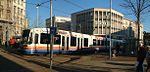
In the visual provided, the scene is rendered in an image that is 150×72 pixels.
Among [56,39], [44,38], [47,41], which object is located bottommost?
[47,41]

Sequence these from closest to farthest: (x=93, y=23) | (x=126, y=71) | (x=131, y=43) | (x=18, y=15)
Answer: (x=126, y=71) < (x=131, y=43) < (x=18, y=15) < (x=93, y=23)

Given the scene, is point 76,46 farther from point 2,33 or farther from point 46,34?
point 2,33

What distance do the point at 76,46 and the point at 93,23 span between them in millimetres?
97687

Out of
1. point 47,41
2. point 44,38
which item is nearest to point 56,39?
point 47,41

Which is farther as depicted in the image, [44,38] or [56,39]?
[56,39]

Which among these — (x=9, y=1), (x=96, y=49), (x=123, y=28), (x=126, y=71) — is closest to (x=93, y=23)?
(x=123, y=28)

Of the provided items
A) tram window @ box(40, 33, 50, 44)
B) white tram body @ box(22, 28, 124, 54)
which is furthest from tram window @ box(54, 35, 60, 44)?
tram window @ box(40, 33, 50, 44)

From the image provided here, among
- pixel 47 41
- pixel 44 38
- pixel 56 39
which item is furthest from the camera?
pixel 56 39

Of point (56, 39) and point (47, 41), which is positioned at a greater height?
point (56, 39)

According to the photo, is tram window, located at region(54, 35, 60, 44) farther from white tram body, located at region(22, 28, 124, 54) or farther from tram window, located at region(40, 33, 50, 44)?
tram window, located at region(40, 33, 50, 44)

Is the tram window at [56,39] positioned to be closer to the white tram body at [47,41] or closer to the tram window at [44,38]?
the white tram body at [47,41]

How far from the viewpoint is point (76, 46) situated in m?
41.8

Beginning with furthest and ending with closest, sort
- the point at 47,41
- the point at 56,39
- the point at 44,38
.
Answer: the point at 56,39 < the point at 47,41 < the point at 44,38

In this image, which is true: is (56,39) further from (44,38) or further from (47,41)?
(44,38)
